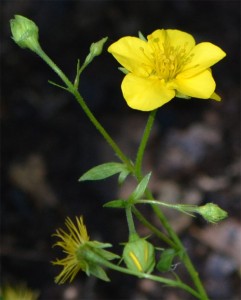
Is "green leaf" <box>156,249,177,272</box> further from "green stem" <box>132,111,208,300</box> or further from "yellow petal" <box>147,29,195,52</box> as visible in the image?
"yellow petal" <box>147,29,195,52</box>

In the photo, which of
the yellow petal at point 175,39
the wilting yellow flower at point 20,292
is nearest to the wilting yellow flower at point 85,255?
the yellow petal at point 175,39

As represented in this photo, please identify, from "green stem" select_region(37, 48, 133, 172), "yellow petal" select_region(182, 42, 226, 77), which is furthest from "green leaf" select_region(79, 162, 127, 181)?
"yellow petal" select_region(182, 42, 226, 77)

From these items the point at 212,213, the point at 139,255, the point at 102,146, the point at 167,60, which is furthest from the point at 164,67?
the point at 102,146

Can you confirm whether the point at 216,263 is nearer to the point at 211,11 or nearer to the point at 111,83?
the point at 111,83

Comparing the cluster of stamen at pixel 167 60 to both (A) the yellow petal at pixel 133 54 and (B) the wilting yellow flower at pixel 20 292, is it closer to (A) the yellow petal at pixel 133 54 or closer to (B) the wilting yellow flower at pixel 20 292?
(A) the yellow petal at pixel 133 54

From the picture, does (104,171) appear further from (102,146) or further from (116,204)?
(102,146)
